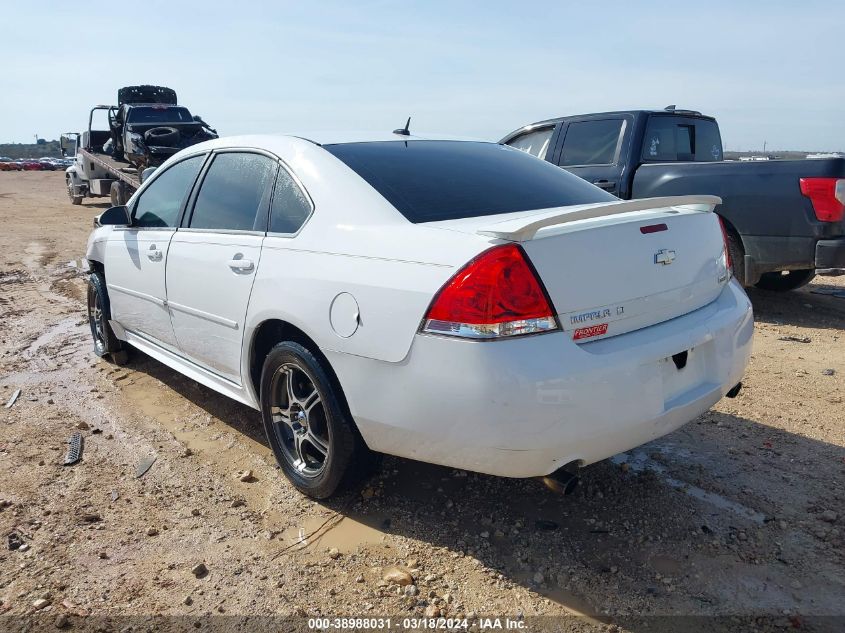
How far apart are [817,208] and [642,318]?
422 cm

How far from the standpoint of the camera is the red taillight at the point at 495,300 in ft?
7.87

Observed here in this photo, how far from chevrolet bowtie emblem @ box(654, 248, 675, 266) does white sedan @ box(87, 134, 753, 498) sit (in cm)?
2

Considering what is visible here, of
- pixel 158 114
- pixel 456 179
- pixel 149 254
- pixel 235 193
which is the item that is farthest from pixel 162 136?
pixel 456 179

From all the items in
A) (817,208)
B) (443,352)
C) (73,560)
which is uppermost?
(817,208)

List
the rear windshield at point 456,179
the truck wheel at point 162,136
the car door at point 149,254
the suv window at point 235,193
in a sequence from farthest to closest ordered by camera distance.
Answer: the truck wheel at point 162,136 → the car door at point 149,254 → the suv window at point 235,193 → the rear windshield at point 456,179

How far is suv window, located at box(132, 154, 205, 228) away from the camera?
421cm

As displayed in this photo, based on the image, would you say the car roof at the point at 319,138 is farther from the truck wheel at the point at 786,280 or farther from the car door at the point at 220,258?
the truck wheel at the point at 786,280

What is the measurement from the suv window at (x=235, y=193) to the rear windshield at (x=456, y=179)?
43 cm

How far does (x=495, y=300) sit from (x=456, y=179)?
3.69ft

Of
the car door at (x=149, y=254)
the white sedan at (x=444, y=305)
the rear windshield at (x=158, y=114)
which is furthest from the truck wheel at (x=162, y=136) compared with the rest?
the white sedan at (x=444, y=305)

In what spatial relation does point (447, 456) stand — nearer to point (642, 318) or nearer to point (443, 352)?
point (443, 352)

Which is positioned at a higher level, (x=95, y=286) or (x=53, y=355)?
(x=95, y=286)

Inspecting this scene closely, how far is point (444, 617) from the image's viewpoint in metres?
2.46

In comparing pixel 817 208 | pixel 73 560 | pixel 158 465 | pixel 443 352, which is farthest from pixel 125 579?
pixel 817 208
